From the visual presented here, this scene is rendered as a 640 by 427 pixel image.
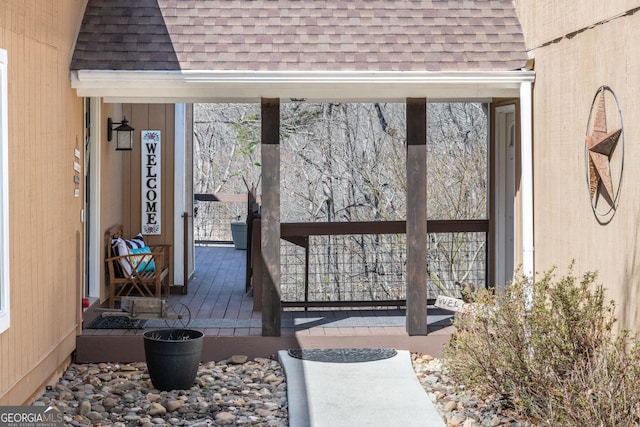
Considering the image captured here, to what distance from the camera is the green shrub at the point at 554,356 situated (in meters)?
4.75

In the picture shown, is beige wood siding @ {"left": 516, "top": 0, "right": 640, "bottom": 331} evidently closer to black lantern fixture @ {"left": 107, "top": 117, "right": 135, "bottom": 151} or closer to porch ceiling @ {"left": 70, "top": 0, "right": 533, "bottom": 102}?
porch ceiling @ {"left": 70, "top": 0, "right": 533, "bottom": 102}

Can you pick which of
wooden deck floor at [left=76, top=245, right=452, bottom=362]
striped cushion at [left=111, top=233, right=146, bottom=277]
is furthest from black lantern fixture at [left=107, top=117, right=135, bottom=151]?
wooden deck floor at [left=76, top=245, right=452, bottom=362]

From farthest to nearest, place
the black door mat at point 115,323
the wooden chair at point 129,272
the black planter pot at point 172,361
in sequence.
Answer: the wooden chair at point 129,272, the black door mat at point 115,323, the black planter pot at point 172,361

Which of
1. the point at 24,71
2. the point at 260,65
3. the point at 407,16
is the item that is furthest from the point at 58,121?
the point at 407,16

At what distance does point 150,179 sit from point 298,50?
322 centimetres

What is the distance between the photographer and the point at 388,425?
19.0 ft

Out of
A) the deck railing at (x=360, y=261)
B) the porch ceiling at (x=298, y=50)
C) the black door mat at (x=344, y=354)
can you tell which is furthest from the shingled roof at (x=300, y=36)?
the deck railing at (x=360, y=261)

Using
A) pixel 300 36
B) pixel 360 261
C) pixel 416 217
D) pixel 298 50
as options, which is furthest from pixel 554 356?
pixel 360 261

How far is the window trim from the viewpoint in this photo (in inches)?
202

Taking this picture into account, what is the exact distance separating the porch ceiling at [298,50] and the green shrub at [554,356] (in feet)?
7.10

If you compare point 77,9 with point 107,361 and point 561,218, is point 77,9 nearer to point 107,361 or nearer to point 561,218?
point 107,361

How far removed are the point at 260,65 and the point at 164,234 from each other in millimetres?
3455

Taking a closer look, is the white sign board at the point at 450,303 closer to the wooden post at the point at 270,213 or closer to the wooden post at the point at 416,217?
the wooden post at the point at 416,217

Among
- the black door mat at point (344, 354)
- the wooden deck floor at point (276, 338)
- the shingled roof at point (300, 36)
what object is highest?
the shingled roof at point (300, 36)
